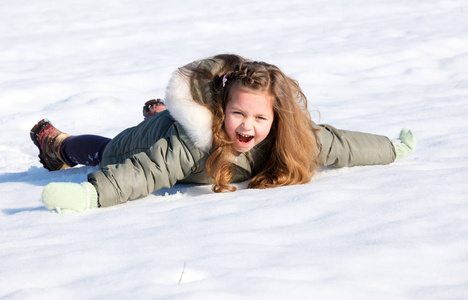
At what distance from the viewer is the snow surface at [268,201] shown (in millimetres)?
1577

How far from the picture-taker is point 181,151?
107 inches

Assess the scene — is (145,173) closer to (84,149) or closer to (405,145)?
(84,149)

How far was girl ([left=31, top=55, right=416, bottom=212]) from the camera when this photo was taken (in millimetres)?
2633

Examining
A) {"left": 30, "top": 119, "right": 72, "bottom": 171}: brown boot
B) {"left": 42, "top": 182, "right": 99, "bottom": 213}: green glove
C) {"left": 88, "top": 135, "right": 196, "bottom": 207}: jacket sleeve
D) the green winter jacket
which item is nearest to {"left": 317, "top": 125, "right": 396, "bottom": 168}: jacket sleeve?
the green winter jacket

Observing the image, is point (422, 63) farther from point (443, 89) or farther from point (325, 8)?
point (325, 8)

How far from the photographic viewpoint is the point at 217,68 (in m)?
2.86

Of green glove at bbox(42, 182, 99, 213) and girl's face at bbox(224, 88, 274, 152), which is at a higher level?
girl's face at bbox(224, 88, 274, 152)

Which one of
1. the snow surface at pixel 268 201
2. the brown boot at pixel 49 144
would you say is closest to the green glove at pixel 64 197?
the snow surface at pixel 268 201

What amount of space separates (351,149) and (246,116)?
2.11 ft

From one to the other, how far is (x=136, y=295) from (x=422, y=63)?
5.46 meters

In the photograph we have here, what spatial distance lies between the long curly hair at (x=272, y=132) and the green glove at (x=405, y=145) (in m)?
0.53

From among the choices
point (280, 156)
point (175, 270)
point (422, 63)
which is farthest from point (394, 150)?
point (422, 63)

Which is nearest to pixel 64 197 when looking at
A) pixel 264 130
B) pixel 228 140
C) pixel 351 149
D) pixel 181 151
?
pixel 181 151

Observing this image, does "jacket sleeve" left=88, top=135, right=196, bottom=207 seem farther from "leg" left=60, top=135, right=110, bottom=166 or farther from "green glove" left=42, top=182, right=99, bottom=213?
"leg" left=60, top=135, right=110, bottom=166
